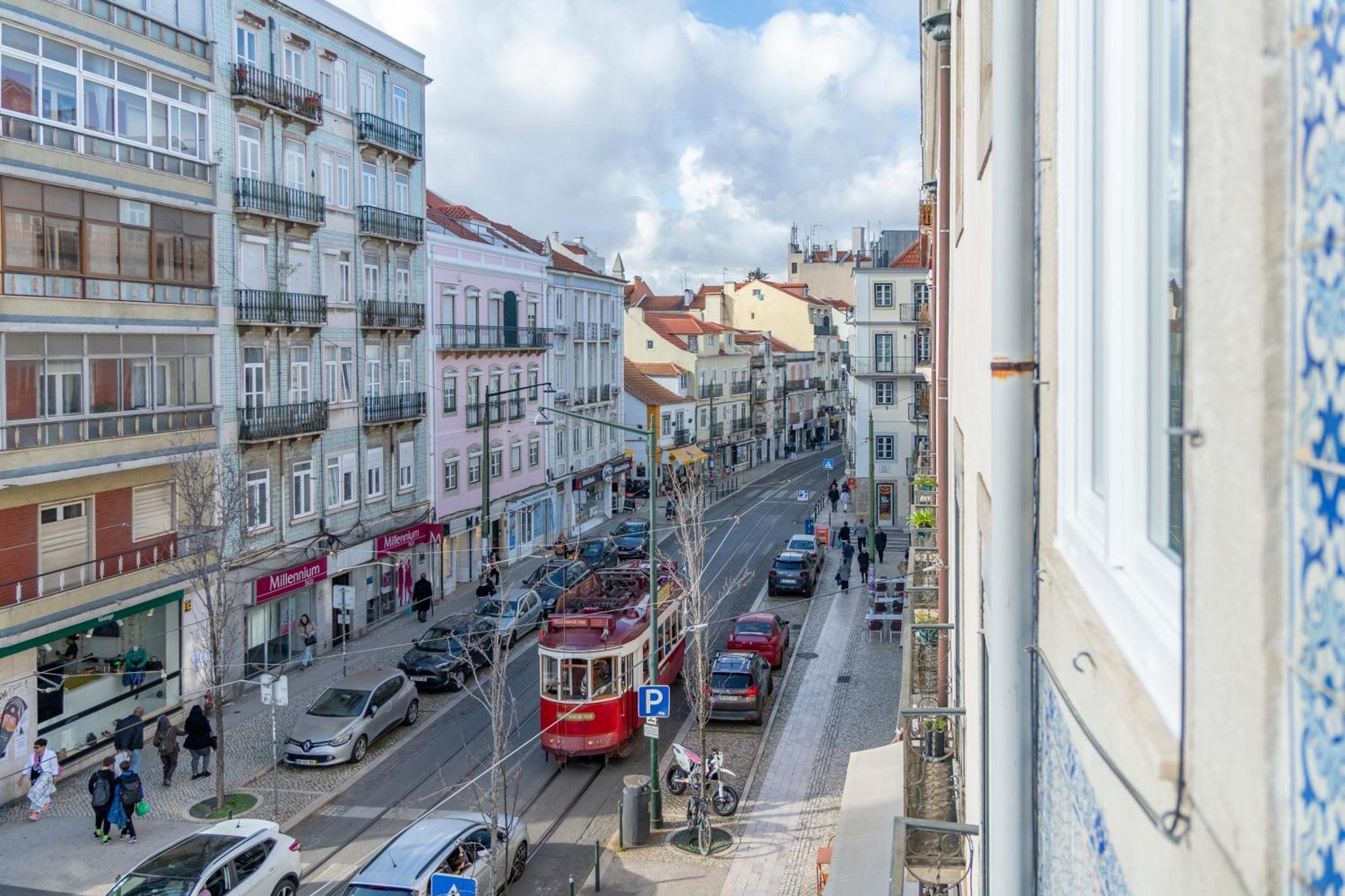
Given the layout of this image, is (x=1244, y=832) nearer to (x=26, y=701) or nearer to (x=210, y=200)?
(x=26, y=701)

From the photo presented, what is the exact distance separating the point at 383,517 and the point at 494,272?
41.0ft

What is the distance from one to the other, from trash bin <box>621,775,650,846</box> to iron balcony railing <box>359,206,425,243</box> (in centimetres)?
2198

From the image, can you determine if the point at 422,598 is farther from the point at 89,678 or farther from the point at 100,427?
the point at 100,427

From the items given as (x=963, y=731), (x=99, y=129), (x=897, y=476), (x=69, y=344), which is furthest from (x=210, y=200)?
(x=897, y=476)

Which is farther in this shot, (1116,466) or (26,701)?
(26,701)

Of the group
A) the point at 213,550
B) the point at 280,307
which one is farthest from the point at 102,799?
the point at 280,307

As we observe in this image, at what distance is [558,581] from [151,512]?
14.3m

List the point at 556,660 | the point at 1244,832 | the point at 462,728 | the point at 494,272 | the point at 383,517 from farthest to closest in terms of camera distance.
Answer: the point at 494,272, the point at 383,517, the point at 462,728, the point at 556,660, the point at 1244,832

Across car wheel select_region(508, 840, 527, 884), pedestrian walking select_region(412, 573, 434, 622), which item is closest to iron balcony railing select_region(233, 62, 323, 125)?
pedestrian walking select_region(412, 573, 434, 622)

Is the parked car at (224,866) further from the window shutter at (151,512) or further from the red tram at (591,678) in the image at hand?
the window shutter at (151,512)

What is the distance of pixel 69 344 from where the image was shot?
23141 mm

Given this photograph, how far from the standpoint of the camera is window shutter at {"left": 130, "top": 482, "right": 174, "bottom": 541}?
25125mm

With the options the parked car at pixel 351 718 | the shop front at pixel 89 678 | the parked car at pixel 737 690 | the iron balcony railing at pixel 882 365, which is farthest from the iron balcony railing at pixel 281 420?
the iron balcony railing at pixel 882 365

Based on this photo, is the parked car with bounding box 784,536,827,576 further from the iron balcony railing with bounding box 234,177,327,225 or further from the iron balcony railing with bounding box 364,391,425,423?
the iron balcony railing with bounding box 234,177,327,225
